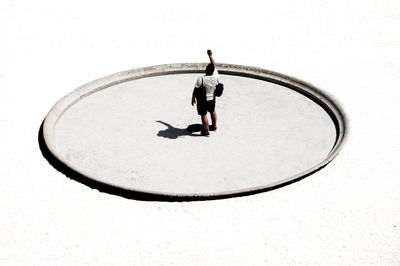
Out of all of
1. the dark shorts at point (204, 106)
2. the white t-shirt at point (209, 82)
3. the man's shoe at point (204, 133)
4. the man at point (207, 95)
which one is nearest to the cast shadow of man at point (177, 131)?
the man's shoe at point (204, 133)

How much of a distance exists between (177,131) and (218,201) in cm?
306

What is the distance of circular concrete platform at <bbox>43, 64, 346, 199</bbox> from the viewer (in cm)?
1192

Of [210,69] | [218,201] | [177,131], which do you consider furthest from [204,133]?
[218,201]

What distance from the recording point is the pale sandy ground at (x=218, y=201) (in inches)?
396

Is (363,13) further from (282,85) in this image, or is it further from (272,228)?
(272,228)

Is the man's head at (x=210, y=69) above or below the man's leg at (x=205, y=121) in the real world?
above

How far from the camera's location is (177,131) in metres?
13.7

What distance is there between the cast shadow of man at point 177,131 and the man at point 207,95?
294mm

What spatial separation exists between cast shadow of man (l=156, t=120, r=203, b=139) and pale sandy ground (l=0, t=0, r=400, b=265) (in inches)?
106

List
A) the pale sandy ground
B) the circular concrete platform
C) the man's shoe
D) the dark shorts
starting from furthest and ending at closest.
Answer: the man's shoe < the dark shorts < the circular concrete platform < the pale sandy ground

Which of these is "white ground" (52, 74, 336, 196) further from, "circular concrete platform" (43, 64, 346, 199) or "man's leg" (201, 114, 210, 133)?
"man's leg" (201, 114, 210, 133)

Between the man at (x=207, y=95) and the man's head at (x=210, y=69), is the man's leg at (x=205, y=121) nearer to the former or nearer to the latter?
the man at (x=207, y=95)

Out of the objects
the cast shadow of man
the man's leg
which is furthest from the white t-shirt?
the cast shadow of man

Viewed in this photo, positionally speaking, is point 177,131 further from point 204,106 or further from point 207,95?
point 207,95
